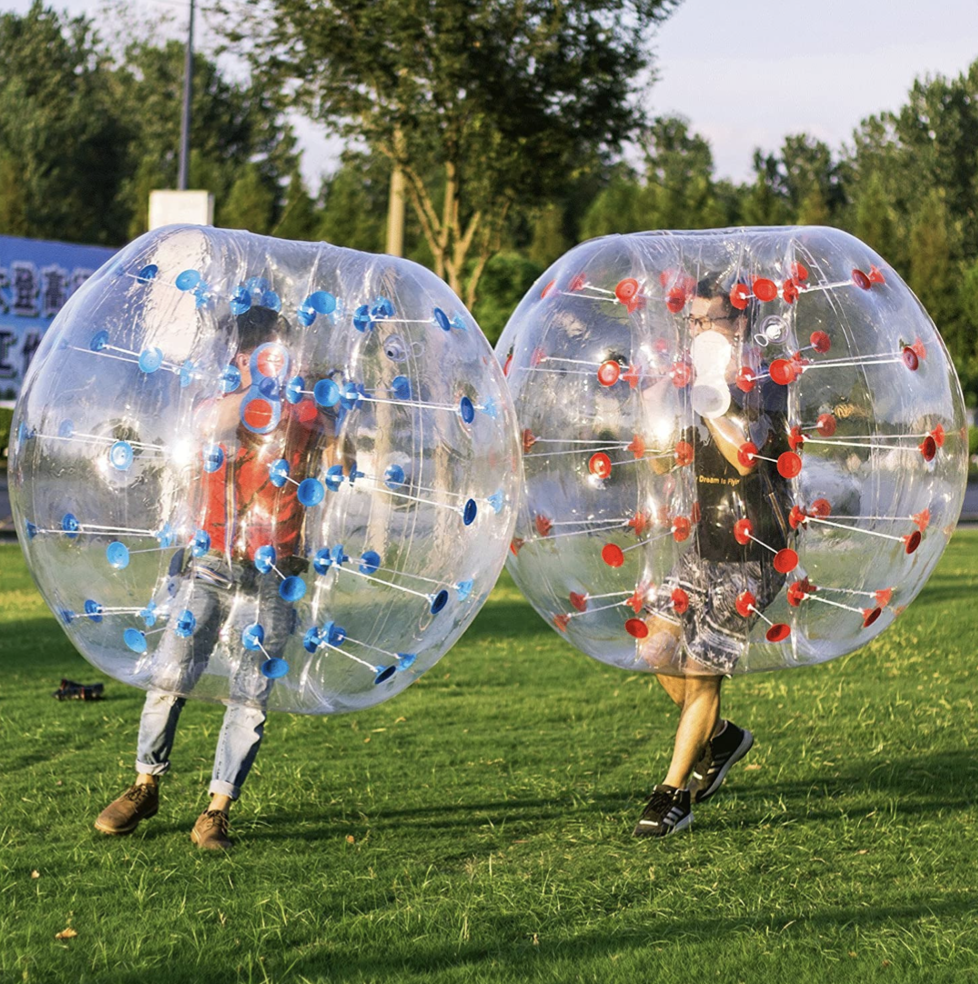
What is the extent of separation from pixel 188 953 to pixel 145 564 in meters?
1.05

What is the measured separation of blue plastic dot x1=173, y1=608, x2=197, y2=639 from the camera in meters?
4.04

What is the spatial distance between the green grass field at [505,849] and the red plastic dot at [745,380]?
1.57 m

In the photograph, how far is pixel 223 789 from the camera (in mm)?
4922

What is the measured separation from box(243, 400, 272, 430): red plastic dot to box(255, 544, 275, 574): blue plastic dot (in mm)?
329

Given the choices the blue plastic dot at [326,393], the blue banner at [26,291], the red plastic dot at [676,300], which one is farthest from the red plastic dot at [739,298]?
the blue banner at [26,291]

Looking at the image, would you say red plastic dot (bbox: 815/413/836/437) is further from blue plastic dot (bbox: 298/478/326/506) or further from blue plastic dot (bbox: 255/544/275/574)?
blue plastic dot (bbox: 255/544/275/574)

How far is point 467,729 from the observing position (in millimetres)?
7086

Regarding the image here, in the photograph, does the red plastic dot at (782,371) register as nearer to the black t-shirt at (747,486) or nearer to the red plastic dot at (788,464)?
the black t-shirt at (747,486)

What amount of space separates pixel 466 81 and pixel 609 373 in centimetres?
1379

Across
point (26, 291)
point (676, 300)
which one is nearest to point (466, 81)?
point (26, 291)

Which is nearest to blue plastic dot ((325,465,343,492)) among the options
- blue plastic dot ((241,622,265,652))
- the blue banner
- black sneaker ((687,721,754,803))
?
blue plastic dot ((241,622,265,652))

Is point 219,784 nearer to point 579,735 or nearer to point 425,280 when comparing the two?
point 425,280

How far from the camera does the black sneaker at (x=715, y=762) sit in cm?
549

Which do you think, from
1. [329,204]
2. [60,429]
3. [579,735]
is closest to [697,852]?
[579,735]
